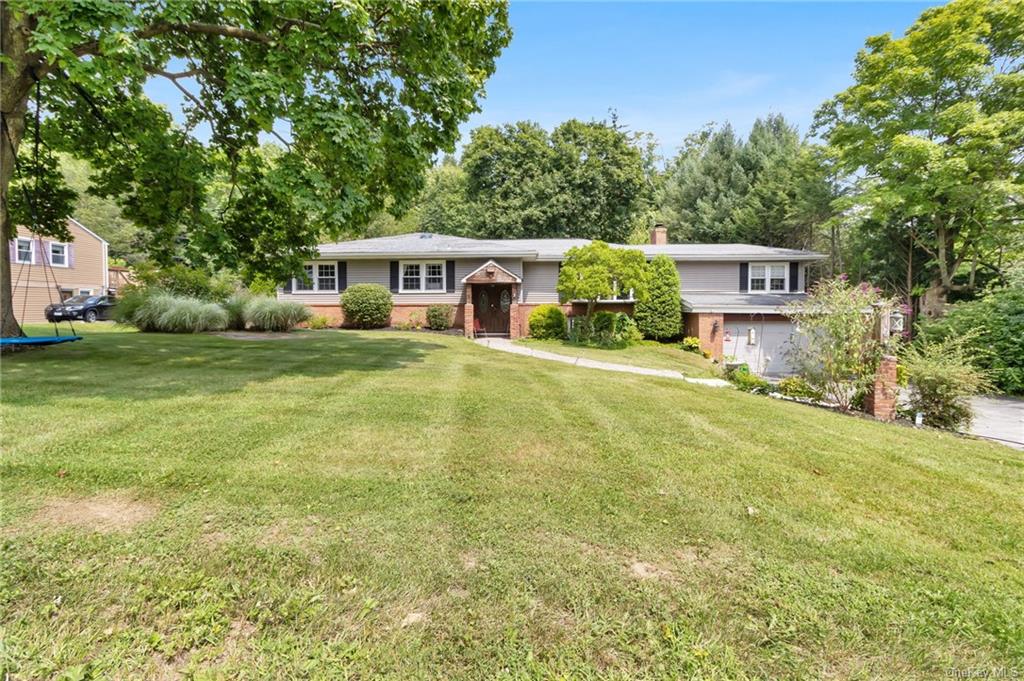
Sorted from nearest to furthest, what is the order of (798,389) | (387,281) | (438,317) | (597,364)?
(798,389) < (597,364) < (438,317) < (387,281)

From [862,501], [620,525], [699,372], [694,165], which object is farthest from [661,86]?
[694,165]

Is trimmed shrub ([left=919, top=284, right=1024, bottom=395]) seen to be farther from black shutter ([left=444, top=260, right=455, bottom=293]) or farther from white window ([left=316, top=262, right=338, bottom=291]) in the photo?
white window ([left=316, top=262, right=338, bottom=291])

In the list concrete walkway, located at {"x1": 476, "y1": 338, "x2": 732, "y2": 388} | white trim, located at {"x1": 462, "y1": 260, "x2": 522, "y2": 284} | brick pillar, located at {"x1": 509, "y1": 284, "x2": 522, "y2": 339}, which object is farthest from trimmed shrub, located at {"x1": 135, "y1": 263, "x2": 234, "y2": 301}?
brick pillar, located at {"x1": 509, "y1": 284, "x2": 522, "y2": 339}

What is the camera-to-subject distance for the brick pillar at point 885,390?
858 centimetres

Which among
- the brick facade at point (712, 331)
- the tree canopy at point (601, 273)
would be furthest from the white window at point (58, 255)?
the brick facade at point (712, 331)

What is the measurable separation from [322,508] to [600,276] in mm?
12934

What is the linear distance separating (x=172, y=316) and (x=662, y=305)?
16.2 metres

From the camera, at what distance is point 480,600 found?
2488 mm

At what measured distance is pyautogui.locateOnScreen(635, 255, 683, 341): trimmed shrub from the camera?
1709 cm

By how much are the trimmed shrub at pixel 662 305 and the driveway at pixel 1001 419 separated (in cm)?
836

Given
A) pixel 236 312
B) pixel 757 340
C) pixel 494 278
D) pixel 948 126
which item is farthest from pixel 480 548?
pixel 948 126

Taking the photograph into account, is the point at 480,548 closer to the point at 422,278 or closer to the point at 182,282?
the point at 422,278

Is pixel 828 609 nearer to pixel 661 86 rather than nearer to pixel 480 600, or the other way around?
pixel 480 600

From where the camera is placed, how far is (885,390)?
8.59 metres
